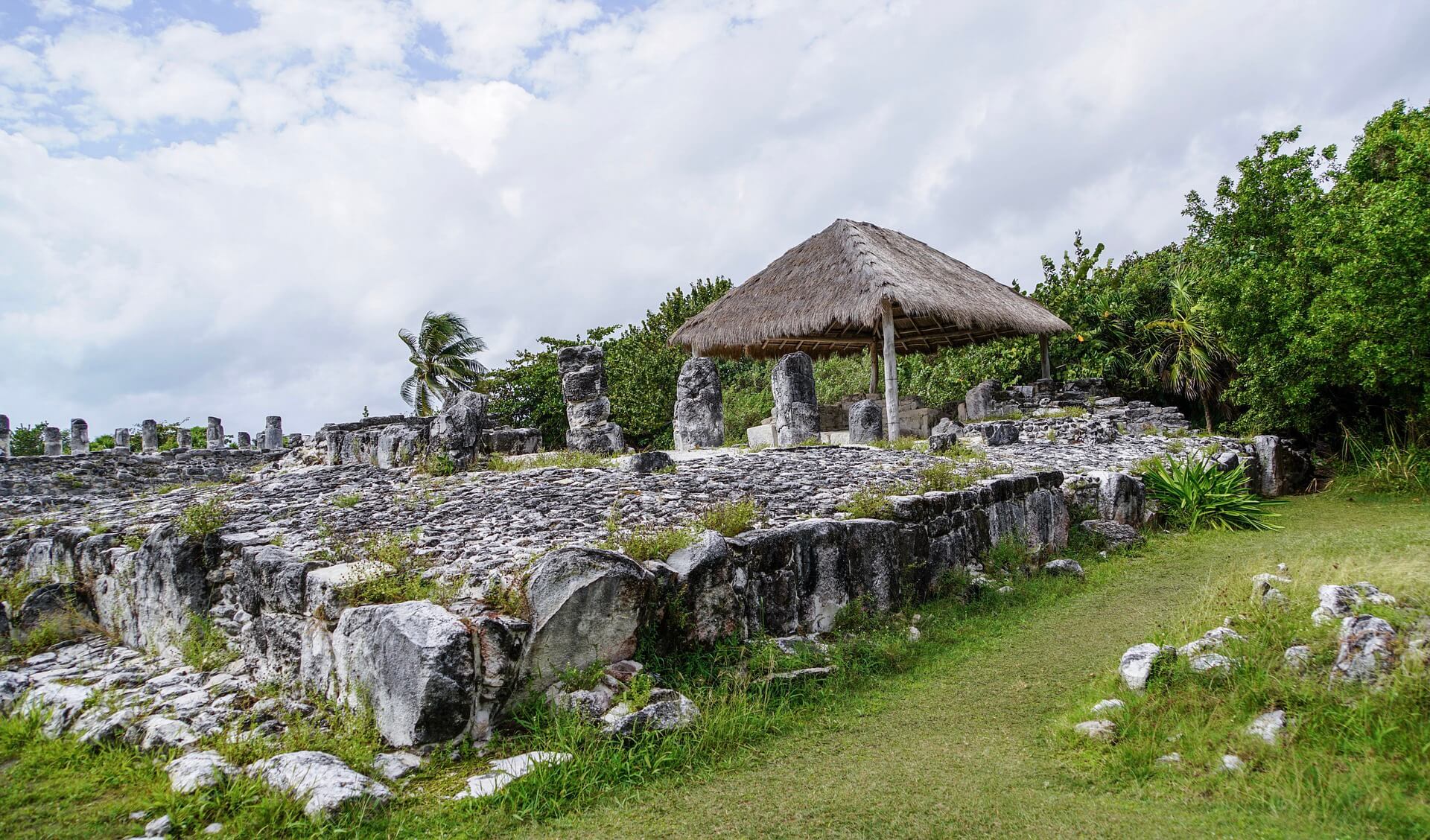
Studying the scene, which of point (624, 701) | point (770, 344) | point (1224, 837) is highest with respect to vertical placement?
point (770, 344)

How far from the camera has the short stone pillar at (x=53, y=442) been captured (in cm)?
1970

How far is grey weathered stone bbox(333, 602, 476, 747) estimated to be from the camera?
365cm

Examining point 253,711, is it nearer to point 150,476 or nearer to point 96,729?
point 96,729

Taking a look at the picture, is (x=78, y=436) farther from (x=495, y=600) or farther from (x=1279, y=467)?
(x=1279, y=467)

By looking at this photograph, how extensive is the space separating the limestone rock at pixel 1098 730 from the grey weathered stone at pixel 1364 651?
3.11 ft

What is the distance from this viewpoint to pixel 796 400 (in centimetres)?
1193

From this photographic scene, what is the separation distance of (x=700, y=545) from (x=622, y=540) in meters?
0.50

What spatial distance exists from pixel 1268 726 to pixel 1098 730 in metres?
0.69

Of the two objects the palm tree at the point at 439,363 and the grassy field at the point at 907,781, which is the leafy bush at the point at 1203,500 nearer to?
the grassy field at the point at 907,781

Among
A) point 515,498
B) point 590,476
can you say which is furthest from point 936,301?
point 515,498

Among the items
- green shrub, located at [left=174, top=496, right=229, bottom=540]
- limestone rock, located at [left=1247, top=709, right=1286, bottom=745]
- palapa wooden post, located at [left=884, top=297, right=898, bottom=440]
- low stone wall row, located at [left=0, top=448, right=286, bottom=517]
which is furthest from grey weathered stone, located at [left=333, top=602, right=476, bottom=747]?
low stone wall row, located at [left=0, top=448, right=286, bottom=517]

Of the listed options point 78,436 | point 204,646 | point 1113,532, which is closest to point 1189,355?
point 1113,532

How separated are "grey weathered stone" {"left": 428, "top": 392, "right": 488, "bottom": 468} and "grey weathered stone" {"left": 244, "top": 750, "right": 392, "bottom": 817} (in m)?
6.02

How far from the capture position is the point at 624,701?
3.96 metres
